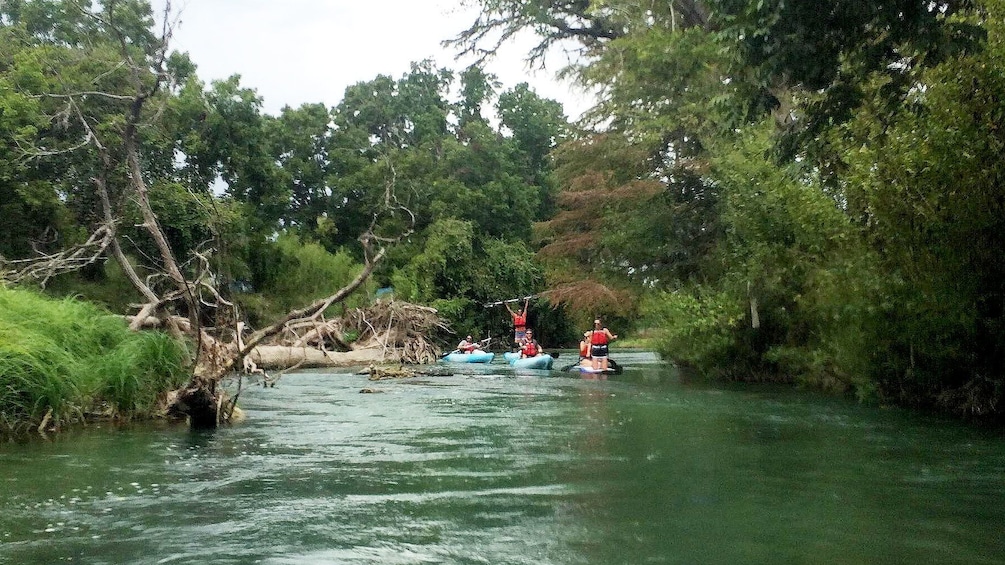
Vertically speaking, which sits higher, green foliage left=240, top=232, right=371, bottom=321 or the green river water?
green foliage left=240, top=232, right=371, bottom=321

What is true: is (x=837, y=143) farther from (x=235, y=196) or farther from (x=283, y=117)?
(x=283, y=117)

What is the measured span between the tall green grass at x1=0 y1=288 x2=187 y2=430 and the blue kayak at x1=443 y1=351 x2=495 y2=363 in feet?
53.0

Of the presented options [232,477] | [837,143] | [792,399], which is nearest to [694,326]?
[792,399]

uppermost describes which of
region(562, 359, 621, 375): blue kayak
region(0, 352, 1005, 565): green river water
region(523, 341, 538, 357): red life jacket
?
region(523, 341, 538, 357): red life jacket

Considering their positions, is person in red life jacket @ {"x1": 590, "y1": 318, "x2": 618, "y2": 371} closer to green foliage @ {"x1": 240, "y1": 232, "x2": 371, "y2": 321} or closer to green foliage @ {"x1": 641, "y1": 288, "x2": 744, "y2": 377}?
green foliage @ {"x1": 641, "y1": 288, "x2": 744, "y2": 377}

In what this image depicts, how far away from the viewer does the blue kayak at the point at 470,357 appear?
27130 mm

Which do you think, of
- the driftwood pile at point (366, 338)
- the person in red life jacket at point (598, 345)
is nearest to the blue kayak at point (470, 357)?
the driftwood pile at point (366, 338)

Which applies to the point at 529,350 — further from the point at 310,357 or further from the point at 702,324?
the point at 702,324

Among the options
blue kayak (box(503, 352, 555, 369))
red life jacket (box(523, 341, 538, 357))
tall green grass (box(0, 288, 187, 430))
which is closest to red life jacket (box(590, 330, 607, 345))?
blue kayak (box(503, 352, 555, 369))

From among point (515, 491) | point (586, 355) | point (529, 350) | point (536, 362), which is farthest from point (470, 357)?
point (515, 491)

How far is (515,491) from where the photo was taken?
679cm

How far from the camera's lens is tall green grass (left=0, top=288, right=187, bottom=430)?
8938mm

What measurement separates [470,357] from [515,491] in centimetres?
2052

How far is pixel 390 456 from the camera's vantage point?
8562 millimetres
